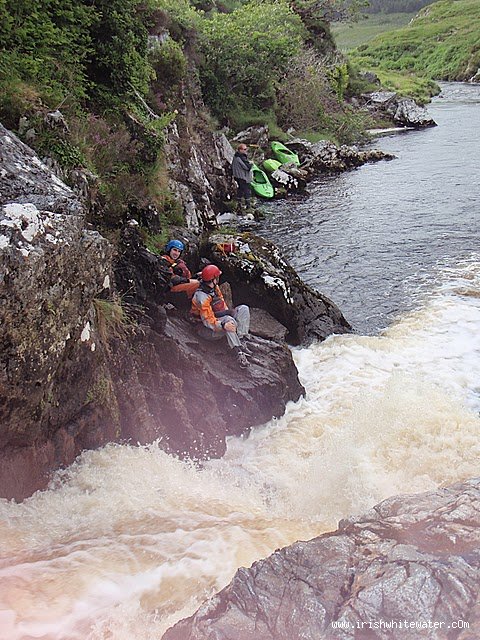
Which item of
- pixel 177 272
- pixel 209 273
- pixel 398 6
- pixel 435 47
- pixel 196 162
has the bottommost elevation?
pixel 177 272

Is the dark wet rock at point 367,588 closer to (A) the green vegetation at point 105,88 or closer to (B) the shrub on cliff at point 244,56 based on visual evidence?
(A) the green vegetation at point 105,88

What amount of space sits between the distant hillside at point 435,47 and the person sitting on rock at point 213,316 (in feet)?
208

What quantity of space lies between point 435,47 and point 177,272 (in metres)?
87.7

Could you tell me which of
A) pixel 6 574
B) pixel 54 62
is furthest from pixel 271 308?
pixel 6 574

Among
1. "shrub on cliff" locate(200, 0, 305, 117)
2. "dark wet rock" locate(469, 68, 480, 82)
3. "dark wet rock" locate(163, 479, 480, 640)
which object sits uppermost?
"dark wet rock" locate(469, 68, 480, 82)

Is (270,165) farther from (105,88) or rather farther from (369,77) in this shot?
(369,77)

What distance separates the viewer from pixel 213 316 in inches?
362

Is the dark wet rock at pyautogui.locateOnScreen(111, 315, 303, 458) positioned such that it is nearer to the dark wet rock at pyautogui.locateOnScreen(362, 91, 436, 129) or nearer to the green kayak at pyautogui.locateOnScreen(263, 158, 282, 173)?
the green kayak at pyautogui.locateOnScreen(263, 158, 282, 173)

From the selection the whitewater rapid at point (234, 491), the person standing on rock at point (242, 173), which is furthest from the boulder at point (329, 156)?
the whitewater rapid at point (234, 491)

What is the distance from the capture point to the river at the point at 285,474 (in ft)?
16.8

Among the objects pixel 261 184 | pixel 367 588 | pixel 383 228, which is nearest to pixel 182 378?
pixel 367 588

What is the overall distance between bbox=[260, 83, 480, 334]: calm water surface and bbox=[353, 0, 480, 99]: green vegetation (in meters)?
40.6

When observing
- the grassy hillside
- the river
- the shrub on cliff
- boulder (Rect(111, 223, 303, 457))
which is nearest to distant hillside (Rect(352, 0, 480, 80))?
the grassy hillside

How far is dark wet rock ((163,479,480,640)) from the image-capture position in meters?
3.76
